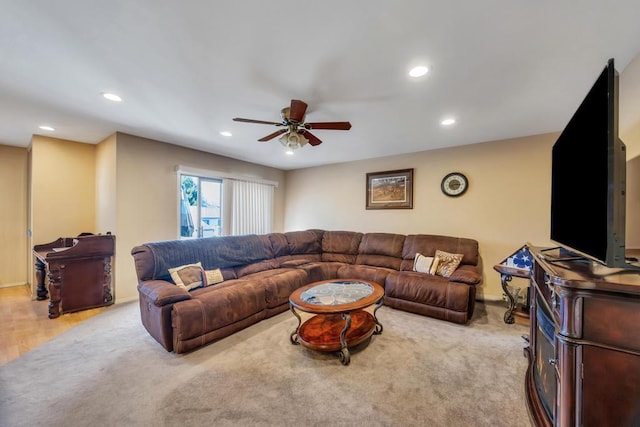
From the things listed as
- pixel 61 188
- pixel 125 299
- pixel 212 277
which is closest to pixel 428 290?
pixel 212 277

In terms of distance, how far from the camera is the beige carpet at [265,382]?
1.59 metres

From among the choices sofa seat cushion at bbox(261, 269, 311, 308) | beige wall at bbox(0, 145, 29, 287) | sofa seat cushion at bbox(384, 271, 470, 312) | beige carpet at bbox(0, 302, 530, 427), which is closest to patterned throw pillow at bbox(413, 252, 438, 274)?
sofa seat cushion at bbox(384, 271, 470, 312)

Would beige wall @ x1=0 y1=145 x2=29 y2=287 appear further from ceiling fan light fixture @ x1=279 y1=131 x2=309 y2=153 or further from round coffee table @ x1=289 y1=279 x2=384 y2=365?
round coffee table @ x1=289 y1=279 x2=384 y2=365

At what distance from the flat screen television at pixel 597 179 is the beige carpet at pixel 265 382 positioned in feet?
4.03

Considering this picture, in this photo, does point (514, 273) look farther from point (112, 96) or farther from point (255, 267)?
point (112, 96)

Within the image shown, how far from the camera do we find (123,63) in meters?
1.88

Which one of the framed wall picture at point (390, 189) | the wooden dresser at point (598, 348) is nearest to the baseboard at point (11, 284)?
the framed wall picture at point (390, 189)

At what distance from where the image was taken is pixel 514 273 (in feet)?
9.62

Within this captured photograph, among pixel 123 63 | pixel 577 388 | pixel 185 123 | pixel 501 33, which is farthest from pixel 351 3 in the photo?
pixel 185 123

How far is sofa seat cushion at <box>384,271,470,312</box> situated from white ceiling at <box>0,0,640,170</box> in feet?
6.53

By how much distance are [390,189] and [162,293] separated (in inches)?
152

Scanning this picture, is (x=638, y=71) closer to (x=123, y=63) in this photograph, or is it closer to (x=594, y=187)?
(x=594, y=187)

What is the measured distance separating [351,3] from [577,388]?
2.08 metres

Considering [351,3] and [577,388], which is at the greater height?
[351,3]
